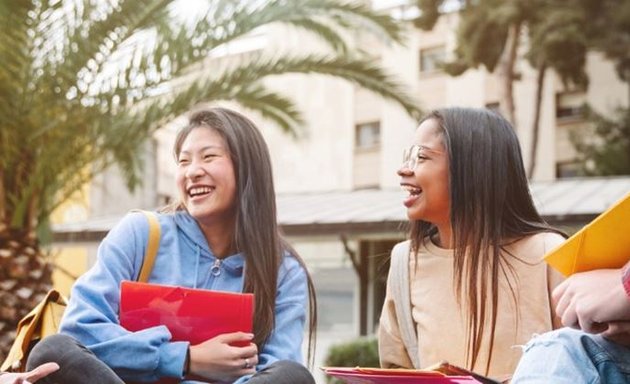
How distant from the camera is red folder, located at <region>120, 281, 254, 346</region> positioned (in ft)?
9.75

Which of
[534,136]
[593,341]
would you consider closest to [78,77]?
[593,341]

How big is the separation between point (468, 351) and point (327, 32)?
6.21 m

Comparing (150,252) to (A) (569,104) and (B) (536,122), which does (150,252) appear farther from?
(A) (569,104)

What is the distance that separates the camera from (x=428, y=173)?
330cm

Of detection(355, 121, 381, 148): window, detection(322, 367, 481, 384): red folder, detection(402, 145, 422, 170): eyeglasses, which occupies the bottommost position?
detection(322, 367, 481, 384): red folder

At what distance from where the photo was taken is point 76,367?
2725mm

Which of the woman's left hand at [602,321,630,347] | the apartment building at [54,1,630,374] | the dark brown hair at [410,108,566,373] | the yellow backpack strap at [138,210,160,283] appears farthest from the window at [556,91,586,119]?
the woman's left hand at [602,321,630,347]

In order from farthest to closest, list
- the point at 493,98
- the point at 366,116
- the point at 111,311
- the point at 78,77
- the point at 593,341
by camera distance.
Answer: the point at 366,116 < the point at 493,98 < the point at 78,77 < the point at 111,311 < the point at 593,341

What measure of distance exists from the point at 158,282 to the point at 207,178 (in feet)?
1.26

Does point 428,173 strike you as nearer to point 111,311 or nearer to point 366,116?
point 111,311

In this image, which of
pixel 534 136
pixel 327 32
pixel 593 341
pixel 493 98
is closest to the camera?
pixel 593 341

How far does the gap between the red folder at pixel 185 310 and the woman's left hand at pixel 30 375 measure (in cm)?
36

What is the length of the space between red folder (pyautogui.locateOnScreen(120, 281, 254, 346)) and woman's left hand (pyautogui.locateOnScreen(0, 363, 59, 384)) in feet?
1.19

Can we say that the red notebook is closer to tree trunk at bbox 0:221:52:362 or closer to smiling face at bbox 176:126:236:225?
smiling face at bbox 176:126:236:225
